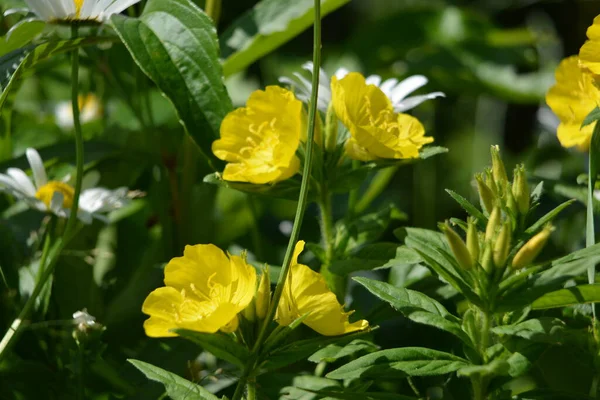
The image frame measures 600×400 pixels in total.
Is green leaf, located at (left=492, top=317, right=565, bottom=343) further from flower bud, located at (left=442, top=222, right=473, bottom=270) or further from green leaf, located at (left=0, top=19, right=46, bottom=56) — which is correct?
green leaf, located at (left=0, top=19, right=46, bottom=56)

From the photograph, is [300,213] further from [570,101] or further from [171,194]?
[171,194]

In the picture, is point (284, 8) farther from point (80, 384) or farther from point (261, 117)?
point (80, 384)

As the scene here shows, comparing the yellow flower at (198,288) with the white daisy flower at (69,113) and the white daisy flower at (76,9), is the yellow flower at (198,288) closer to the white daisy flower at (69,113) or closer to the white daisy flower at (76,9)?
the white daisy flower at (76,9)

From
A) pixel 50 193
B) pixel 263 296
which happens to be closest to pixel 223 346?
pixel 263 296

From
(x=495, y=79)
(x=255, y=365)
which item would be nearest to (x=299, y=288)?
(x=255, y=365)

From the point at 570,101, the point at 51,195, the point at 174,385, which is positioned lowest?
the point at 174,385

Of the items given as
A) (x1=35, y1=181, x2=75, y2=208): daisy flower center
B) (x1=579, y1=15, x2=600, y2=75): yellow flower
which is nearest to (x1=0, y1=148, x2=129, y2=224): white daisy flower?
(x1=35, y1=181, x2=75, y2=208): daisy flower center
